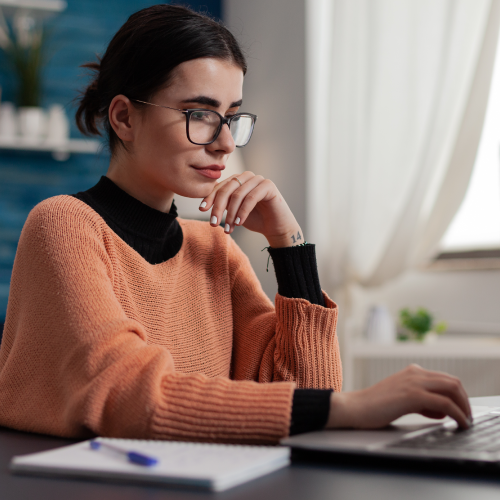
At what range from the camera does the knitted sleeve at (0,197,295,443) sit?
2.21 ft

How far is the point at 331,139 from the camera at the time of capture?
8.36 feet

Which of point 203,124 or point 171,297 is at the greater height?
point 203,124

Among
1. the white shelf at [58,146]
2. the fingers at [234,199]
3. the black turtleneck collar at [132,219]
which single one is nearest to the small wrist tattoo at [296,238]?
the fingers at [234,199]

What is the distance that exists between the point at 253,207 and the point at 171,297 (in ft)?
0.76

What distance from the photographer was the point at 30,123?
275 centimetres

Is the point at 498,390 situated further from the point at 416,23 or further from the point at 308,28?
the point at 308,28

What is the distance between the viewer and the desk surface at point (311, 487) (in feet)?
1.61

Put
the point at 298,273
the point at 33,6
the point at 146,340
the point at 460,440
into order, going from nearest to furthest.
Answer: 1. the point at 460,440
2. the point at 146,340
3. the point at 298,273
4. the point at 33,6

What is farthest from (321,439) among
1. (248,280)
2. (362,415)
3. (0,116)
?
(0,116)

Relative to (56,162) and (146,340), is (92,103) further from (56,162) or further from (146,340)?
(56,162)

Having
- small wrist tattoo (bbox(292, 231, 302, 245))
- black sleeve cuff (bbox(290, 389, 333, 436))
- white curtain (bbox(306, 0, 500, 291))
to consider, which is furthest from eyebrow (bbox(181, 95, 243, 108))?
white curtain (bbox(306, 0, 500, 291))

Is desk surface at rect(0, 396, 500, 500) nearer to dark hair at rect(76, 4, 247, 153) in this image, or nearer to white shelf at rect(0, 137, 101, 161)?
dark hair at rect(76, 4, 247, 153)

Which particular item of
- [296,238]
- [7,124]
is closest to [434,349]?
[296,238]

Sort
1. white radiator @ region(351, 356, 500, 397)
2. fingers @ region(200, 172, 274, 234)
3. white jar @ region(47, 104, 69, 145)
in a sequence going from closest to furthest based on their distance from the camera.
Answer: fingers @ region(200, 172, 274, 234) < white radiator @ region(351, 356, 500, 397) < white jar @ region(47, 104, 69, 145)
